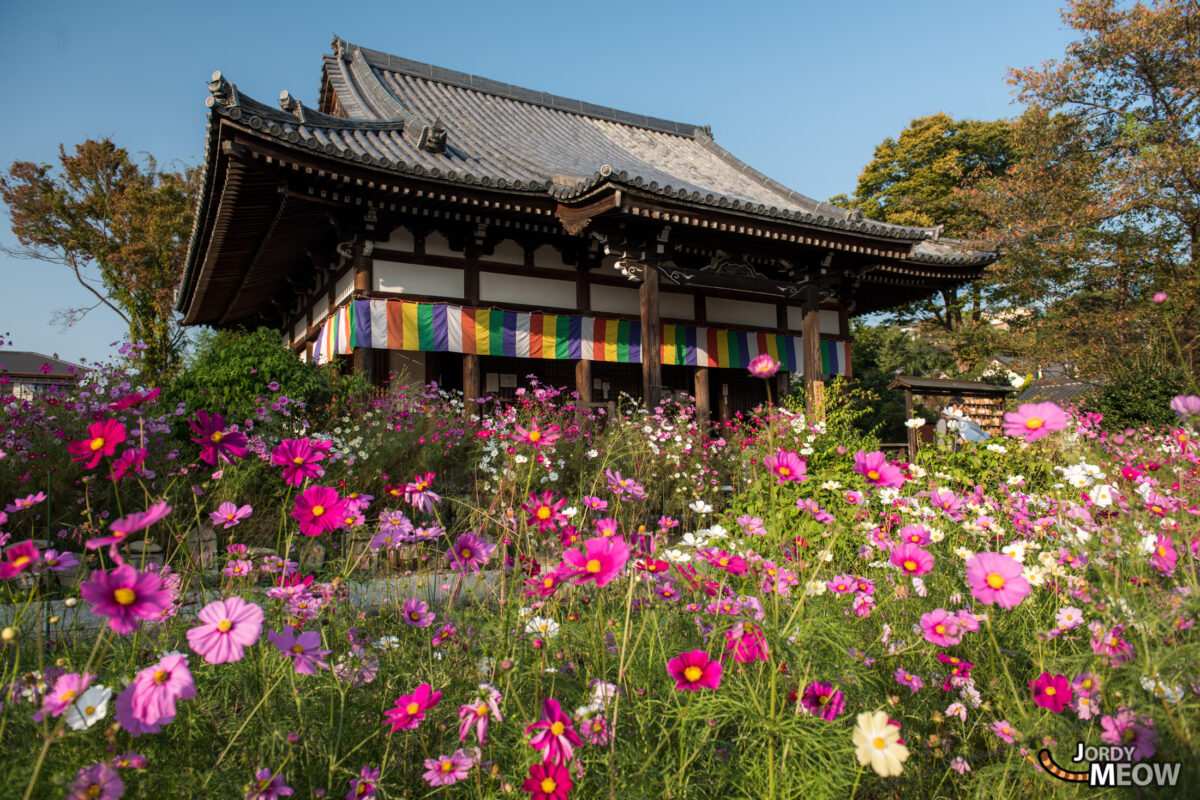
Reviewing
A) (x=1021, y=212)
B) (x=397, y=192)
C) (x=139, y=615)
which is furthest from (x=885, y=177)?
(x=139, y=615)

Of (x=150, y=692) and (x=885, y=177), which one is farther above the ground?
(x=885, y=177)

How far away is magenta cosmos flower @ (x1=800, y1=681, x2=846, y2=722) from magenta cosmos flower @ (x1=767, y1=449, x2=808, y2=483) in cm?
38

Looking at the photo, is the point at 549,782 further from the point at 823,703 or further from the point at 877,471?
the point at 877,471

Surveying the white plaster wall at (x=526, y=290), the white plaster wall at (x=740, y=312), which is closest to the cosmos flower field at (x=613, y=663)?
the white plaster wall at (x=526, y=290)

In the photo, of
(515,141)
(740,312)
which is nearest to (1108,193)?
(740,312)

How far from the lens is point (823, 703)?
1.13 metres

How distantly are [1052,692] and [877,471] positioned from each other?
0.47 m

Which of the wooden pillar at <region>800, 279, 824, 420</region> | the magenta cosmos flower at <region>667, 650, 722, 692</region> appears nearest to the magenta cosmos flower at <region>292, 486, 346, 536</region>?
the magenta cosmos flower at <region>667, 650, 722, 692</region>

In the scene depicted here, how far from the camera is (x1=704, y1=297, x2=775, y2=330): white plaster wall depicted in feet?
33.2

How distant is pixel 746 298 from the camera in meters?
10.4

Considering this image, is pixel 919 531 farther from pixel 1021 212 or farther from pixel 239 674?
pixel 1021 212

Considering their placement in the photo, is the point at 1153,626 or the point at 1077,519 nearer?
the point at 1153,626

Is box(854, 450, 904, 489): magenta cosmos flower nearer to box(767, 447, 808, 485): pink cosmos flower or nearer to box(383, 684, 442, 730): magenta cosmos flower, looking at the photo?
box(767, 447, 808, 485): pink cosmos flower

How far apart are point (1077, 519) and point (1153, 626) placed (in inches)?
21.9
